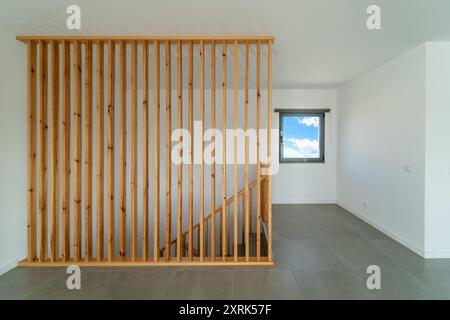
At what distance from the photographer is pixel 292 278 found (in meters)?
2.53

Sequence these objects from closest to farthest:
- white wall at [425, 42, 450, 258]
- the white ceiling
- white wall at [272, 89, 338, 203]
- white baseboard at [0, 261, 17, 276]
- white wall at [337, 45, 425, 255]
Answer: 1. the white ceiling
2. white baseboard at [0, 261, 17, 276]
3. white wall at [425, 42, 450, 258]
4. white wall at [337, 45, 425, 255]
5. white wall at [272, 89, 338, 203]

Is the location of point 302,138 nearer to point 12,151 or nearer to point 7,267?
point 12,151

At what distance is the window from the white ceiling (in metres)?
2.54

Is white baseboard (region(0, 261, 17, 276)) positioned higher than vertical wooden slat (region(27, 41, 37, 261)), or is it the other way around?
vertical wooden slat (region(27, 41, 37, 261))

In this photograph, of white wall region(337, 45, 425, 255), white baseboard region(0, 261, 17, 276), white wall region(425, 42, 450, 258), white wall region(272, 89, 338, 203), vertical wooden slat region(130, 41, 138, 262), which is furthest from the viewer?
white wall region(272, 89, 338, 203)

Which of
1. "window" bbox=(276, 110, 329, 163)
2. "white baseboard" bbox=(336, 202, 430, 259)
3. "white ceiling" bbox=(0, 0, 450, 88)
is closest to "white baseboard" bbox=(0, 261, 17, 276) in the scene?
"white ceiling" bbox=(0, 0, 450, 88)

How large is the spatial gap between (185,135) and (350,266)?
378 cm

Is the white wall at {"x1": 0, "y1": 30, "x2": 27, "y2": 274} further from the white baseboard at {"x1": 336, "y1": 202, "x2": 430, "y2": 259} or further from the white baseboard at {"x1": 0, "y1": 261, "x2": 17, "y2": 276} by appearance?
the white baseboard at {"x1": 336, "y1": 202, "x2": 430, "y2": 259}

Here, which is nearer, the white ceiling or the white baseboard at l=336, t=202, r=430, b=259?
the white ceiling

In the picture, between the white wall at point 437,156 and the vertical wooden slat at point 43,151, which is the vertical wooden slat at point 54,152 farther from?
the white wall at point 437,156

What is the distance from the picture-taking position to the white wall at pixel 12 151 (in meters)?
2.68

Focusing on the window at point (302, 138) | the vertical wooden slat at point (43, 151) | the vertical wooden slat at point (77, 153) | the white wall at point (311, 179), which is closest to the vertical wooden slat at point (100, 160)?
the vertical wooden slat at point (77, 153)

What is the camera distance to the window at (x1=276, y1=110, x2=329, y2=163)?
5.74m

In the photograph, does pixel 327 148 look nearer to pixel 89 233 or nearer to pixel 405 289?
pixel 405 289
